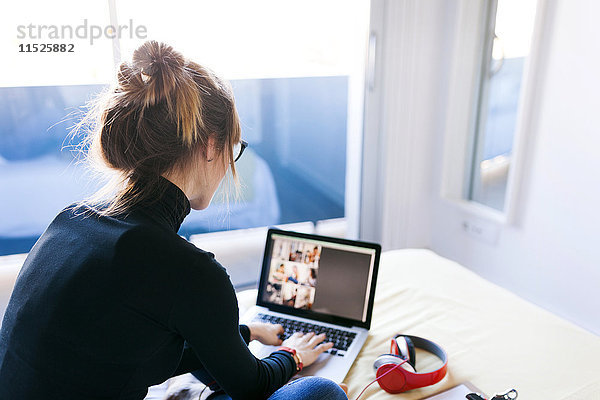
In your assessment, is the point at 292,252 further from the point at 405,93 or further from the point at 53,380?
the point at 405,93

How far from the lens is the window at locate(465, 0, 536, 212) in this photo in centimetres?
217

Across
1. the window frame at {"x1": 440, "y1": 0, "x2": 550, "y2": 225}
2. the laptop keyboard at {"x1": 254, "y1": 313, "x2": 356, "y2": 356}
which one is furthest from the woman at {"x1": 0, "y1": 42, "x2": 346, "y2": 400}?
the window frame at {"x1": 440, "y1": 0, "x2": 550, "y2": 225}

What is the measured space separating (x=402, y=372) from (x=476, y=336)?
32cm

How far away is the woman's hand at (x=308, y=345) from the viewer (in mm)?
1101

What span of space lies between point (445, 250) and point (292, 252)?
5.34ft

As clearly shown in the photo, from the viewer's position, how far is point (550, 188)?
81.0 inches

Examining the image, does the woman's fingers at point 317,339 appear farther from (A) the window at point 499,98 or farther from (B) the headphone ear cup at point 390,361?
(A) the window at point 499,98

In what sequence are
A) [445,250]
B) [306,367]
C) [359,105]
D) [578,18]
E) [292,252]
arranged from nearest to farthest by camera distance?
1. [306,367]
2. [292,252]
3. [578,18]
4. [359,105]
5. [445,250]

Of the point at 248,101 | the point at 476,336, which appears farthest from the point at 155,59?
the point at 248,101

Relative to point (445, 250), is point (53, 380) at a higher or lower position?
higher

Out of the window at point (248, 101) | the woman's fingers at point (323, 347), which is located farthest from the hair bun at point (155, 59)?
the window at point (248, 101)

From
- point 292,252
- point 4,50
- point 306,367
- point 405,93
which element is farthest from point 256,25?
point 306,367

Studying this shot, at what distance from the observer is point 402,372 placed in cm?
103

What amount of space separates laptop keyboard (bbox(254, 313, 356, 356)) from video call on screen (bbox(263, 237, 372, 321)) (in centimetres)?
4
